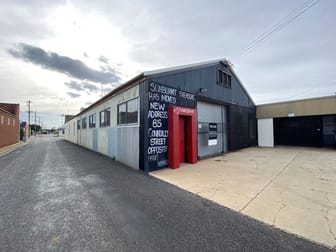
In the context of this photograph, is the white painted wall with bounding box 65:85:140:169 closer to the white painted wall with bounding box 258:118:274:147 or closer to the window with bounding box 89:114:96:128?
the window with bounding box 89:114:96:128

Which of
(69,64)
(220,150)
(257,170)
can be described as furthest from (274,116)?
(69,64)

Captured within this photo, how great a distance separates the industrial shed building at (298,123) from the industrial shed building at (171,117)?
Result: 4912 millimetres

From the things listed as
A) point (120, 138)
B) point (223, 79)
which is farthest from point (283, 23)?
point (120, 138)

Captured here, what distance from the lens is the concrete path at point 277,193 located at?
3209 millimetres

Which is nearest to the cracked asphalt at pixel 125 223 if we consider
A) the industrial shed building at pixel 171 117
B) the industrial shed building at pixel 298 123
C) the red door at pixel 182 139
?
the industrial shed building at pixel 171 117

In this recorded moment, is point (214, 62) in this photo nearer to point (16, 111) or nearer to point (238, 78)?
point (238, 78)

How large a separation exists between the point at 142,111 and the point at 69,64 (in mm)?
13997

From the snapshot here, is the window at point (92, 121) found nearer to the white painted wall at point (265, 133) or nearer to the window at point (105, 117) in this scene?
the window at point (105, 117)

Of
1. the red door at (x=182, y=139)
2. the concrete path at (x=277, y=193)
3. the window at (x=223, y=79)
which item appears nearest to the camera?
the concrete path at (x=277, y=193)

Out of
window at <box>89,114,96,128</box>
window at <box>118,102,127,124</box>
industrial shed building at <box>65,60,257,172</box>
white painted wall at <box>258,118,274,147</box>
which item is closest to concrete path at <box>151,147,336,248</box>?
industrial shed building at <box>65,60,257,172</box>

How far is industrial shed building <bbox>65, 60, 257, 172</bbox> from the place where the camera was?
24.7 ft

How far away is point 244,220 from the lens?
3.35 m

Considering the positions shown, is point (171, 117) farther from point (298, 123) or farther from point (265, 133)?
point (298, 123)

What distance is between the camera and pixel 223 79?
1270cm
